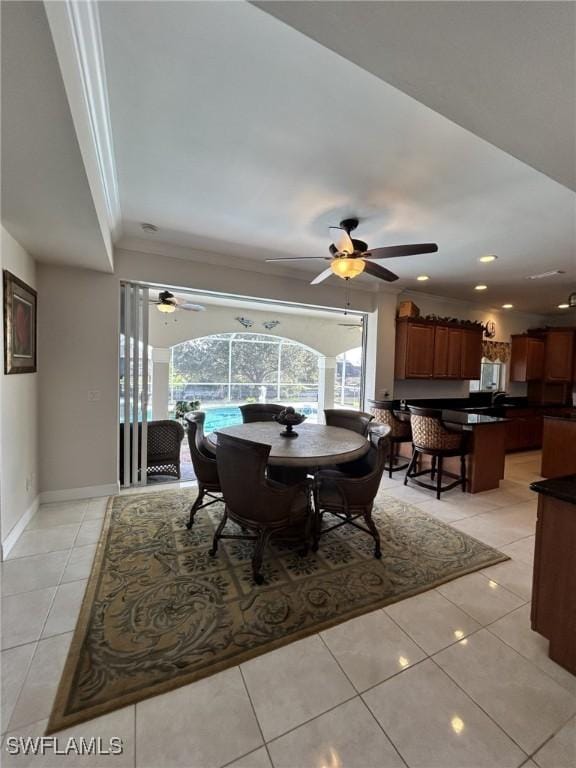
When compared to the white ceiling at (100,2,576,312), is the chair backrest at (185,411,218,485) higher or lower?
Result: lower

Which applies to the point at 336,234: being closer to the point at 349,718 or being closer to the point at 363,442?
the point at 363,442

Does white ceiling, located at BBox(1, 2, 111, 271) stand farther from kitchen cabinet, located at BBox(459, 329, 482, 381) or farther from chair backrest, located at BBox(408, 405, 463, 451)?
kitchen cabinet, located at BBox(459, 329, 482, 381)

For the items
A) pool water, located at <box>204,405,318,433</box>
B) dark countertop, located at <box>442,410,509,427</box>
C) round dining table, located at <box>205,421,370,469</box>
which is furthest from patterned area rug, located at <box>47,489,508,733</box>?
pool water, located at <box>204,405,318,433</box>

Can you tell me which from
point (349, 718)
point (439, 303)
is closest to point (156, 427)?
point (349, 718)

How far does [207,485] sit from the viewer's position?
2736 mm

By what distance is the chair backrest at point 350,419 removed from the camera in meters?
3.47

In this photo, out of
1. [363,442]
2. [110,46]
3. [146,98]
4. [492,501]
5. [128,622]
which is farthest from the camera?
[492,501]

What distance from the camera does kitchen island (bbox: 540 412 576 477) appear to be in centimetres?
410

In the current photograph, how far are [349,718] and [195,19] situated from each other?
9.40 feet

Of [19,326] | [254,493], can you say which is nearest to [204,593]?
[254,493]

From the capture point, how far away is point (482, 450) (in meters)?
3.84

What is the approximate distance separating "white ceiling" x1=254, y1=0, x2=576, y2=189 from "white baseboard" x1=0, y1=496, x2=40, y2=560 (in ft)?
11.1

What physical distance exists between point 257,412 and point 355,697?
282cm

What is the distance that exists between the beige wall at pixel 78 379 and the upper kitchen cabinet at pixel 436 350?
4236mm
